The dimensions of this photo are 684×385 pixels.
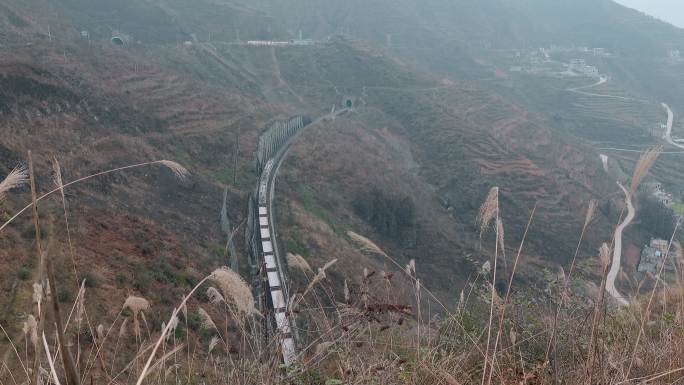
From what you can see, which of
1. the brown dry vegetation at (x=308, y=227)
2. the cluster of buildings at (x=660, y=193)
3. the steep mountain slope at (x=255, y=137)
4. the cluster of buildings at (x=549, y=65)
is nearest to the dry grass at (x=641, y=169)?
the brown dry vegetation at (x=308, y=227)

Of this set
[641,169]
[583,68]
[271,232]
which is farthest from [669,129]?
[641,169]

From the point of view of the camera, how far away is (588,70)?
418 ft

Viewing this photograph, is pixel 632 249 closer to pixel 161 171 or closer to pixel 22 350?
pixel 161 171

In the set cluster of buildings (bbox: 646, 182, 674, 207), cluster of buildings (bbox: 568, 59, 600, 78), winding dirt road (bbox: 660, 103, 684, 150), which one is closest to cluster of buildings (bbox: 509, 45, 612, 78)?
cluster of buildings (bbox: 568, 59, 600, 78)

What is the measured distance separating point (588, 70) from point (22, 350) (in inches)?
5564

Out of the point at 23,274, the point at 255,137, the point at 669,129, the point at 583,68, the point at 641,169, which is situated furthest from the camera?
the point at 583,68

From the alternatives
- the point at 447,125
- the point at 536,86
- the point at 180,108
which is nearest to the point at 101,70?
the point at 180,108

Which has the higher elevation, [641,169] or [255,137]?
[641,169]

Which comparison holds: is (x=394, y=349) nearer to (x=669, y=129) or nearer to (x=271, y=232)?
(x=271, y=232)

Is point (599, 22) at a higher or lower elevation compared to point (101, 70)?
higher

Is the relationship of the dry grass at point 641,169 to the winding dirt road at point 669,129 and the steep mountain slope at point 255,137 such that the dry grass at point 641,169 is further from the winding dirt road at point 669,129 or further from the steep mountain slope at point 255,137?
the winding dirt road at point 669,129

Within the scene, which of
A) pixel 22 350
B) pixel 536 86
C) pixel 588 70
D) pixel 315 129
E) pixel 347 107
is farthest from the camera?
pixel 588 70

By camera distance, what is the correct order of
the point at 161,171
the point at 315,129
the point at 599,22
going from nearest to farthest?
the point at 161,171 → the point at 315,129 → the point at 599,22

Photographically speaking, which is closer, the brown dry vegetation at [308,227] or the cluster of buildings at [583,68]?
the brown dry vegetation at [308,227]
